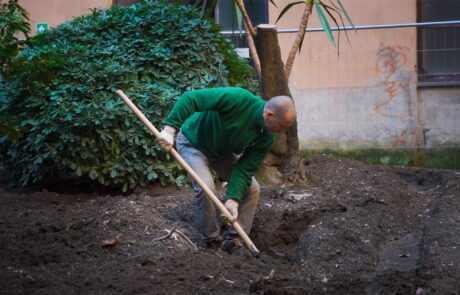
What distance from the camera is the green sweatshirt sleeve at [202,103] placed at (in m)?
6.74

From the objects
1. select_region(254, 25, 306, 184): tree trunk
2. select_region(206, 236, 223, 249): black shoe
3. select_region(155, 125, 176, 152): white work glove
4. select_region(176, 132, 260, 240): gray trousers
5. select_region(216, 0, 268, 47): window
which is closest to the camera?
select_region(155, 125, 176, 152): white work glove

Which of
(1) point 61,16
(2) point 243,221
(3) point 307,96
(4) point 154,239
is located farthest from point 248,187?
(1) point 61,16

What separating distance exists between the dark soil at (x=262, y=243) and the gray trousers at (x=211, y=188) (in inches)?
10.0

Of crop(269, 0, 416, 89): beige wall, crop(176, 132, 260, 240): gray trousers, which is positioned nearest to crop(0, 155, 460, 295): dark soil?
crop(176, 132, 260, 240): gray trousers

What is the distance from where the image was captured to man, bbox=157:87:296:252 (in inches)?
263

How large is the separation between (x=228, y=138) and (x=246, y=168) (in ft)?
1.01

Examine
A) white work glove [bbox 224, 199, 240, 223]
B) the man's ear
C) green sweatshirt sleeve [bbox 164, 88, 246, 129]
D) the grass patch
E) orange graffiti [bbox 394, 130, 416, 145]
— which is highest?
green sweatshirt sleeve [bbox 164, 88, 246, 129]

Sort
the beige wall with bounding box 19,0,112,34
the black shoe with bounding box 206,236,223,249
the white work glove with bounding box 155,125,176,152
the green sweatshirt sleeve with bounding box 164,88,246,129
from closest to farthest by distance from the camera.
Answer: the white work glove with bounding box 155,125,176,152 → the green sweatshirt sleeve with bounding box 164,88,246,129 → the black shoe with bounding box 206,236,223,249 → the beige wall with bounding box 19,0,112,34

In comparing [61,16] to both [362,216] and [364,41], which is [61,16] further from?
[362,216]

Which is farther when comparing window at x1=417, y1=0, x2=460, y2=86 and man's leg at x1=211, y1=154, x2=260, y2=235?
window at x1=417, y1=0, x2=460, y2=86

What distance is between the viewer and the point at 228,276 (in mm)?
5820

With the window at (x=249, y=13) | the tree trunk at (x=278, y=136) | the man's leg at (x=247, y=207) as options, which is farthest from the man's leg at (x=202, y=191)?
the window at (x=249, y=13)

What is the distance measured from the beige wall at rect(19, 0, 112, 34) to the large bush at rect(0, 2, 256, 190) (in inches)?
144

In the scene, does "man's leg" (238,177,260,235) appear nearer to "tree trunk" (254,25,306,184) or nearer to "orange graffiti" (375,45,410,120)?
"tree trunk" (254,25,306,184)
